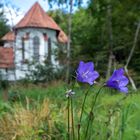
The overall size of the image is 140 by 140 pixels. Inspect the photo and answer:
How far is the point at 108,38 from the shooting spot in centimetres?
2616

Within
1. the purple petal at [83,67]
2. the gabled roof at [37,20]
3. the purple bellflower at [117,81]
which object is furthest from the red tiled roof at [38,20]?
the purple bellflower at [117,81]

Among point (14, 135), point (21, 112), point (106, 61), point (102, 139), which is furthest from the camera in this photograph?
point (106, 61)

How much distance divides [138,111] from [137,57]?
2219 cm

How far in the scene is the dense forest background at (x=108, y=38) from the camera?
23.0 meters

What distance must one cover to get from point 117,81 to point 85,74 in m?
0.20

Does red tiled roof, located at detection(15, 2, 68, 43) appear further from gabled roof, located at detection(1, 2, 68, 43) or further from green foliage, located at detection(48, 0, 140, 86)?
green foliage, located at detection(48, 0, 140, 86)

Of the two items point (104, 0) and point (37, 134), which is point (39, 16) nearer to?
point (104, 0)

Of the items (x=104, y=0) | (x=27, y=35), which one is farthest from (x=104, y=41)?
(x=27, y=35)

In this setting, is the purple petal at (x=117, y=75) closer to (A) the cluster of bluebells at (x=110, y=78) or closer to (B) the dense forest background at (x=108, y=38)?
(A) the cluster of bluebells at (x=110, y=78)

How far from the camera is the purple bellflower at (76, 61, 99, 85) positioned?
8.79 feet

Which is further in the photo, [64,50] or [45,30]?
[45,30]

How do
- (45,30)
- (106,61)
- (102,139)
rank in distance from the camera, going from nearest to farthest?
(102,139), (106,61), (45,30)

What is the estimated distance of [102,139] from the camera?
3479mm

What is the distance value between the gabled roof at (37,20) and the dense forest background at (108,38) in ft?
24.7
